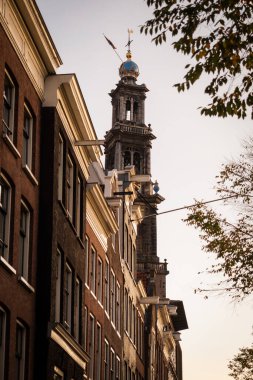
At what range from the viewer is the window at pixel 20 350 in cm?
2369

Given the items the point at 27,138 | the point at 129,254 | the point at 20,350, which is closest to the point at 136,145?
the point at 129,254

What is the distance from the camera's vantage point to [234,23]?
16.7m

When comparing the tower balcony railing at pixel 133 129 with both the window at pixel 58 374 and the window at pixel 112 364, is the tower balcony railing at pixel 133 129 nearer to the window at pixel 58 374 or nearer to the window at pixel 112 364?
the window at pixel 112 364

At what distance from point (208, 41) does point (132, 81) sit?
10012 centimetres

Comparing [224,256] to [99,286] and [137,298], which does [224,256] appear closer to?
[99,286]

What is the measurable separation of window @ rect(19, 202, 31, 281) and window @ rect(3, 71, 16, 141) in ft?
6.90

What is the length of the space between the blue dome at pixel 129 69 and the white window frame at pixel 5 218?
94.5m

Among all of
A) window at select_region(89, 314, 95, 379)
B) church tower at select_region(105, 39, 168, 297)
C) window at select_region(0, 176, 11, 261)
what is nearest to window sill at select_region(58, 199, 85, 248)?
window at select_region(0, 176, 11, 261)

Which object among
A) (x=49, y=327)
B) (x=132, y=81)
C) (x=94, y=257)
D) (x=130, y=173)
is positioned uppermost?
(x=132, y=81)

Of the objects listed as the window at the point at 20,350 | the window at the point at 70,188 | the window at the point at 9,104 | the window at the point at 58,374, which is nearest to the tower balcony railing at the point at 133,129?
the window at the point at 70,188

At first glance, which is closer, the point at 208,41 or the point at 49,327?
the point at 208,41

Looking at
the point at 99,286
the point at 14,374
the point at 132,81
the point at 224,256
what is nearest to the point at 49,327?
the point at 14,374

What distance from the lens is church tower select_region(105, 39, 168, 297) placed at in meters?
Answer: 111

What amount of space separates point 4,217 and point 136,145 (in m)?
90.7
